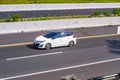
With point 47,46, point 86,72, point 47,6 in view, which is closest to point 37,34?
point 47,46

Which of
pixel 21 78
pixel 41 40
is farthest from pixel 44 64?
pixel 41 40

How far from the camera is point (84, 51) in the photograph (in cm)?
2408

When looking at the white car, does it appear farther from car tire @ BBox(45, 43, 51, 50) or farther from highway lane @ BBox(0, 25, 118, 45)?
highway lane @ BBox(0, 25, 118, 45)

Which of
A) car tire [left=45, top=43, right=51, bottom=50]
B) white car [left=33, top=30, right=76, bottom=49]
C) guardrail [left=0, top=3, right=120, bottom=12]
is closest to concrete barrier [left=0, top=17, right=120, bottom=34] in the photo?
white car [left=33, top=30, right=76, bottom=49]

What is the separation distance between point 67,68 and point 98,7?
35389mm

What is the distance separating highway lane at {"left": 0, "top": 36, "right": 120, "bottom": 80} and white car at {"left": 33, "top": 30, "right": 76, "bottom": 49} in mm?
444

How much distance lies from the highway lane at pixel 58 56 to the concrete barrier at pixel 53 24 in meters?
4.44

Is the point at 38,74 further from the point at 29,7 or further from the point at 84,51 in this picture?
the point at 29,7

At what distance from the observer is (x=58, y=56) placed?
2223 cm

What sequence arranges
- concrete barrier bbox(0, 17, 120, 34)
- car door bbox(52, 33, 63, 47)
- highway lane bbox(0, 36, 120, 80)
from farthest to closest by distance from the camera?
concrete barrier bbox(0, 17, 120, 34), car door bbox(52, 33, 63, 47), highway lane bbox(0, 36, 120, 80)

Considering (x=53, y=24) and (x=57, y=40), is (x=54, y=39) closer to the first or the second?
(x=57, y=40)

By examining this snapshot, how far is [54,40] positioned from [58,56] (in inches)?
107

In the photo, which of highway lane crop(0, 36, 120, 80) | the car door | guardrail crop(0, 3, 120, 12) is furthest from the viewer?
guardrail crop(0, 3, 120, 12)

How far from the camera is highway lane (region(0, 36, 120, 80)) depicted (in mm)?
18828
